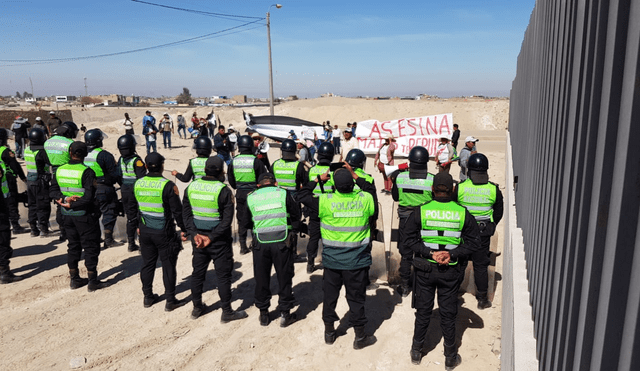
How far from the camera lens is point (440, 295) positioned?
4551 millimetres

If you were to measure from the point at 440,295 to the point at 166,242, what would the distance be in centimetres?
372

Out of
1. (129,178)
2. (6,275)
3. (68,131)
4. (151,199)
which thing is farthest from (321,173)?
(6,275)

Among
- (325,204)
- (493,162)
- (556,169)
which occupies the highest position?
(556,169)

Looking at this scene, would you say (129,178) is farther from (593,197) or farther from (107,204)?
(593,197)

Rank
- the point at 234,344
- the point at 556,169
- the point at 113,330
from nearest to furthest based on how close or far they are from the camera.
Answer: the point at 556,169 < the point at 234,344 < the point at 113,330

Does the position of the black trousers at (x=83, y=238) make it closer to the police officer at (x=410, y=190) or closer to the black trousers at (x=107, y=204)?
the black trousers at (x=107, y=204)

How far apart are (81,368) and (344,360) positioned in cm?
299

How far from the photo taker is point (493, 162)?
65.3 ft

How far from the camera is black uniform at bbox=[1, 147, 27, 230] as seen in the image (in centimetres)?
812

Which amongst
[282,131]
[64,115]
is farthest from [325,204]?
[64,115]

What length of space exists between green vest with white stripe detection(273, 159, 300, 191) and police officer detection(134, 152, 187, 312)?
213cm

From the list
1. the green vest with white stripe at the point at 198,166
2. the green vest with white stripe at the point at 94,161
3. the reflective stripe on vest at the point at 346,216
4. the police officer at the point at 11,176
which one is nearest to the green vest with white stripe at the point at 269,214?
the reflective stripe on vest at the point at 346,216

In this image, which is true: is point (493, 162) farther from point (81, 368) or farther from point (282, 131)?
point (81, 368)

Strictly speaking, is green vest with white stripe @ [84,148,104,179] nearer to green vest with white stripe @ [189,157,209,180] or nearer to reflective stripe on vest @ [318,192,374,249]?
green vest with white stripe @ [189,157,209,180]
